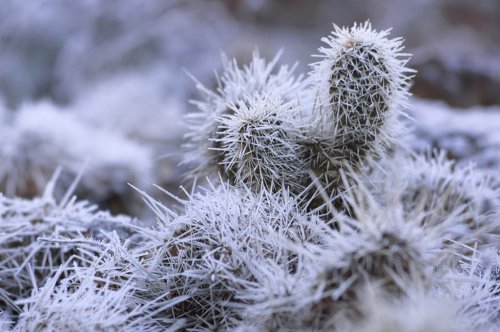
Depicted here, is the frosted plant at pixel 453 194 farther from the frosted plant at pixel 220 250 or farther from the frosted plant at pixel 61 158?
the frosted plant at pixel 61 158

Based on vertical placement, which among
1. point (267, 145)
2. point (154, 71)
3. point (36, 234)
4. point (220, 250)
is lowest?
point (36, 234)

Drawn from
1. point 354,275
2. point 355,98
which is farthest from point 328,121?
point 354,275

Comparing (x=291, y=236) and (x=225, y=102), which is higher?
(x=225, y=102)

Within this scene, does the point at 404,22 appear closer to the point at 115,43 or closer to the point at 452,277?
the point at 115,43

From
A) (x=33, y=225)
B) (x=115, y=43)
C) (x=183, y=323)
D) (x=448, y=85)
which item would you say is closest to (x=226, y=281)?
(x=183, y=323)

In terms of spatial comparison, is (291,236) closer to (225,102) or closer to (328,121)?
(328,121)

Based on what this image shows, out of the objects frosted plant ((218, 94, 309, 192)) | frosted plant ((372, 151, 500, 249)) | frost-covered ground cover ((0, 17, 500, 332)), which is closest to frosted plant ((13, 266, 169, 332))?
frost-covered ground cover ((0, 17, 500, 332))
